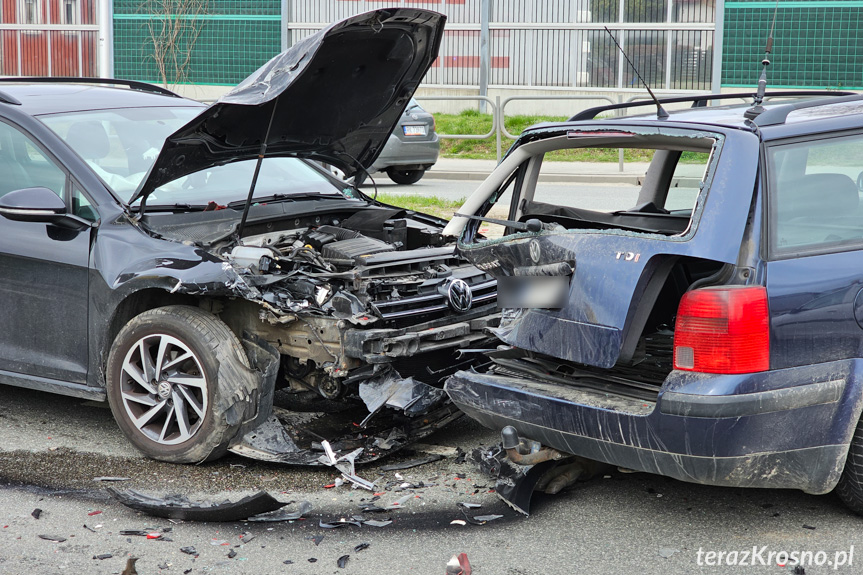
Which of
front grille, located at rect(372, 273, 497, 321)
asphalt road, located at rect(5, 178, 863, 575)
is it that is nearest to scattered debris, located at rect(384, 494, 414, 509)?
asphalt road, located at rect(5, 178, 863, 575)

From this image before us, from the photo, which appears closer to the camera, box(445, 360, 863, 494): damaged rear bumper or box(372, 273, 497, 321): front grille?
box(445, 360, 863, 494): damaged rear bumper

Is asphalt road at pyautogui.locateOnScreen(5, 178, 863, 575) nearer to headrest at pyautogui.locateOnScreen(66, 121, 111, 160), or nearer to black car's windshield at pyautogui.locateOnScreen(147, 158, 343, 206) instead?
black car's windshield at pyautogui.locateOnScreen(147, 158, 343, 206)

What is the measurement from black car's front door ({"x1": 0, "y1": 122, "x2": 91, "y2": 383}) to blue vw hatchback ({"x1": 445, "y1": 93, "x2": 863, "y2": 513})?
208 cm

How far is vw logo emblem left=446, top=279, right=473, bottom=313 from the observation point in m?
4.76

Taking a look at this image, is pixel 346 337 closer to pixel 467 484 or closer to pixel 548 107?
pixel 467 484

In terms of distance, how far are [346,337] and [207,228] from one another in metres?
1.08

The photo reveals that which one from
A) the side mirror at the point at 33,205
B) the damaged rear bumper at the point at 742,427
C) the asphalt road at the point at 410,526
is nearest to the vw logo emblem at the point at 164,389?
the asphalt road at the point at 410,526

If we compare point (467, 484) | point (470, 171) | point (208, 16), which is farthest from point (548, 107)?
point (467, 484)

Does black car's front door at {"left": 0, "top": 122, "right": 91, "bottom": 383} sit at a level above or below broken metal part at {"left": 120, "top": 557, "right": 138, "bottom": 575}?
above

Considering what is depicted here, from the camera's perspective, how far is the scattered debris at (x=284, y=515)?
4008mm

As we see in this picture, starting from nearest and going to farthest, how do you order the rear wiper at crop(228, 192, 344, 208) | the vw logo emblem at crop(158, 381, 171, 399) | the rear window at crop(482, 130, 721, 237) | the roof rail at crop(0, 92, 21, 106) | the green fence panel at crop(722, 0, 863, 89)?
the rear window at crop(482, 130, 721, 237), the vw logo emblem at crop(158, 381, 171, 399), the roof rail at crop(0, 92, 21, 106), the rear wiper at crop(228, 192, 344, 208), the green fence panel at crop(722, 0, 863, 89)

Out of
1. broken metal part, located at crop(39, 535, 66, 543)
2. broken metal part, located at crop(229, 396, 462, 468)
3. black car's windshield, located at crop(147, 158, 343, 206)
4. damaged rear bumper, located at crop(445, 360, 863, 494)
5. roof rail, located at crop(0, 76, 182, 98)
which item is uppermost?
roof rail, located at crop(0, 76, 182, 98)

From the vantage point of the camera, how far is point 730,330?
344 cm

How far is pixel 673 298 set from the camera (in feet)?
A: 13.6
